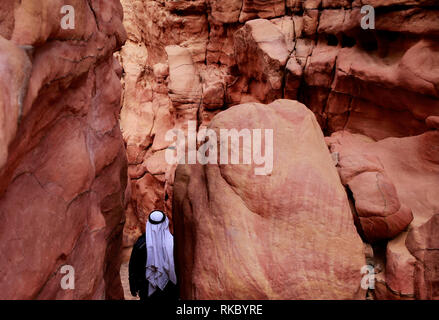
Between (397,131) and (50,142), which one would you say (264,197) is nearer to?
(50,142)

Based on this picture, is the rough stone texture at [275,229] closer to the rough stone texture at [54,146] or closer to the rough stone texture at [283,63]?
the rough stone texture at [54,146]

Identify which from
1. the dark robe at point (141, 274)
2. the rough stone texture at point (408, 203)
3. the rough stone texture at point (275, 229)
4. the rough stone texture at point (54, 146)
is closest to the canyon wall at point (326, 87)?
the rough stone texture at point (408, 203)

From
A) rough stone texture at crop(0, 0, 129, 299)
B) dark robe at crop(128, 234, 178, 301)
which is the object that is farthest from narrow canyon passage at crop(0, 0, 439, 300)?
dark robe at crop(128, 234, 178, 301)

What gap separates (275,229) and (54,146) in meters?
1.92

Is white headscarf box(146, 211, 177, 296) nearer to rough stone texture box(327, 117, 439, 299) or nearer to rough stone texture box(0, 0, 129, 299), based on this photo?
rough stone texture box(0, 0, 129, 299)

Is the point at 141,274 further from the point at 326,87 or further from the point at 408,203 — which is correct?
the point at 326,87

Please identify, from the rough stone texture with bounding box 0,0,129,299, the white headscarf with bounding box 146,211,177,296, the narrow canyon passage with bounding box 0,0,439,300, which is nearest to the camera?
the rough stone texture with bounding box 0,0,129,299

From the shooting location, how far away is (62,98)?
2273 mm

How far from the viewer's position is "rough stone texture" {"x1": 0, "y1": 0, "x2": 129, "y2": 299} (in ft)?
5.32

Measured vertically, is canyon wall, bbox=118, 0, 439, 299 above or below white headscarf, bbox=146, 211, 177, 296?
above

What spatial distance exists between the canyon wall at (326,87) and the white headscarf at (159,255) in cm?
46

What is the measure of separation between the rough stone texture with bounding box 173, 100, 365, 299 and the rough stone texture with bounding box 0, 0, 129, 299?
3.09 feet

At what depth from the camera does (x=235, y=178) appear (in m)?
2.86
